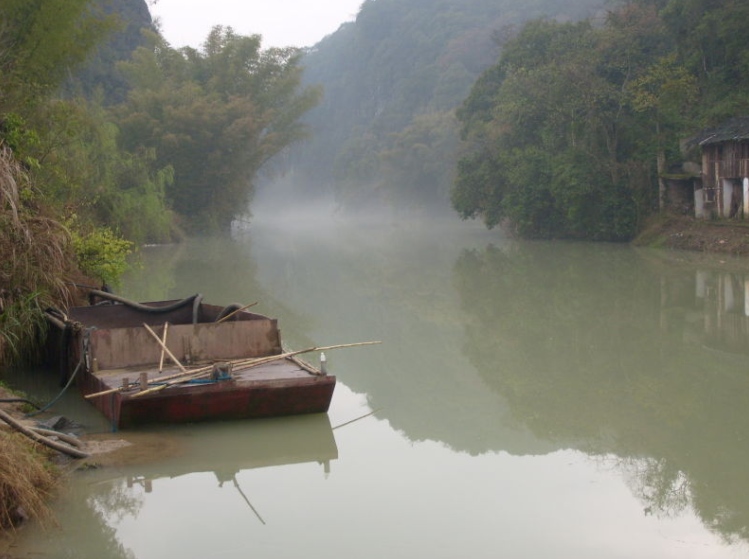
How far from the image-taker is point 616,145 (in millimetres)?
30438

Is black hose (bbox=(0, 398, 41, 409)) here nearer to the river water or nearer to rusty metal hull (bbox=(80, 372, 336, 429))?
rusty metal hull (bbox=(80, 372, 336, 429))

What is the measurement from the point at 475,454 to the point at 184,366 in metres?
2.93

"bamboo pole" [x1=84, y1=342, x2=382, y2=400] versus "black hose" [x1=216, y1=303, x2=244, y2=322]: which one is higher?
"black hose" [x1=216, y1=303, x2=244, y2=322]

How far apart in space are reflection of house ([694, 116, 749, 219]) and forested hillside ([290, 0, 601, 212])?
2478 centimetres

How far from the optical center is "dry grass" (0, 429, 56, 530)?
17.0ft

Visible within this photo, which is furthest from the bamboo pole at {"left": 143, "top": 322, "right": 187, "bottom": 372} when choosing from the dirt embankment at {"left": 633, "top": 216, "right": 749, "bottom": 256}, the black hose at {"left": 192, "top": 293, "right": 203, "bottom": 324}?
the dirt embankment at {"left": 633, "top": 216, "right": 749, "bottom": 256}

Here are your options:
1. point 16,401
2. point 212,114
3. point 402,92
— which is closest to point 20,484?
point 16,401

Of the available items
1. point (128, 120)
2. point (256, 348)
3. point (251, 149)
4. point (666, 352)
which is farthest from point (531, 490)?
point (251, 149)

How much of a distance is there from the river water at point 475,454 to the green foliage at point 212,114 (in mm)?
25544

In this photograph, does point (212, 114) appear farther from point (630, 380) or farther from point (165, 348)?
point (165, 348)

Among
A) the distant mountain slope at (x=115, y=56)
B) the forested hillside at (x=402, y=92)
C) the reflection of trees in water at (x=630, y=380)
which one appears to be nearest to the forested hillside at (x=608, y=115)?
the reflection of trees in water at (x=630, y=380)

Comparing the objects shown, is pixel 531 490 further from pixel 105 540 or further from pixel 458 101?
pixel 458 101

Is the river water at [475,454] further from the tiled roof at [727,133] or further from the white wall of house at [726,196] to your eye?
the white wall of house at [726,196]

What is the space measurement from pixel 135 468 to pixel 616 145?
26.5m
